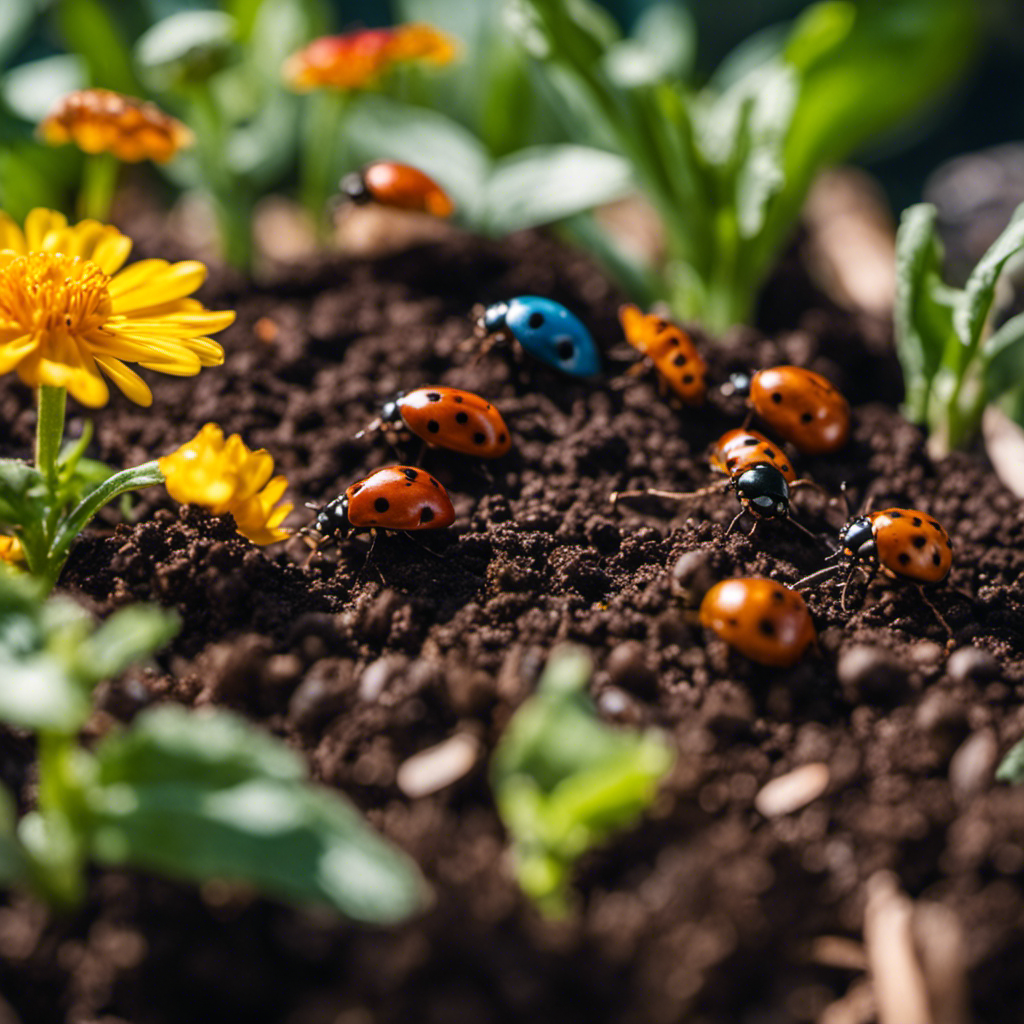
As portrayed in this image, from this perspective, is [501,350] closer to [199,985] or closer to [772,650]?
[772,650]

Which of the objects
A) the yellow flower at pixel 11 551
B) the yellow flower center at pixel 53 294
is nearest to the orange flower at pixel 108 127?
the yellow flower center at pixel 53 294

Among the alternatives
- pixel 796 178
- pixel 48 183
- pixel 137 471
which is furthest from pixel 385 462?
pixel 48 183

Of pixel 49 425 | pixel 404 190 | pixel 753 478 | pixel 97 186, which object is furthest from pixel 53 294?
pixel 97 186

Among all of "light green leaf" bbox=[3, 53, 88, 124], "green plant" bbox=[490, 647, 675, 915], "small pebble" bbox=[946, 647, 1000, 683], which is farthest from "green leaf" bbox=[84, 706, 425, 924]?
"light green leaf" bbox=[3, 53, 88, 124]

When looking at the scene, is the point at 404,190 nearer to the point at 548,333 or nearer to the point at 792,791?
the point at 548,333

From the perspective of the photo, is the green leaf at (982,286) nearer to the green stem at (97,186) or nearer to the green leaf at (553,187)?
the green leaf at (553,187)

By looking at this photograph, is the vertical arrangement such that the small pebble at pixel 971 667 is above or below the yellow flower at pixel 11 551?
below
